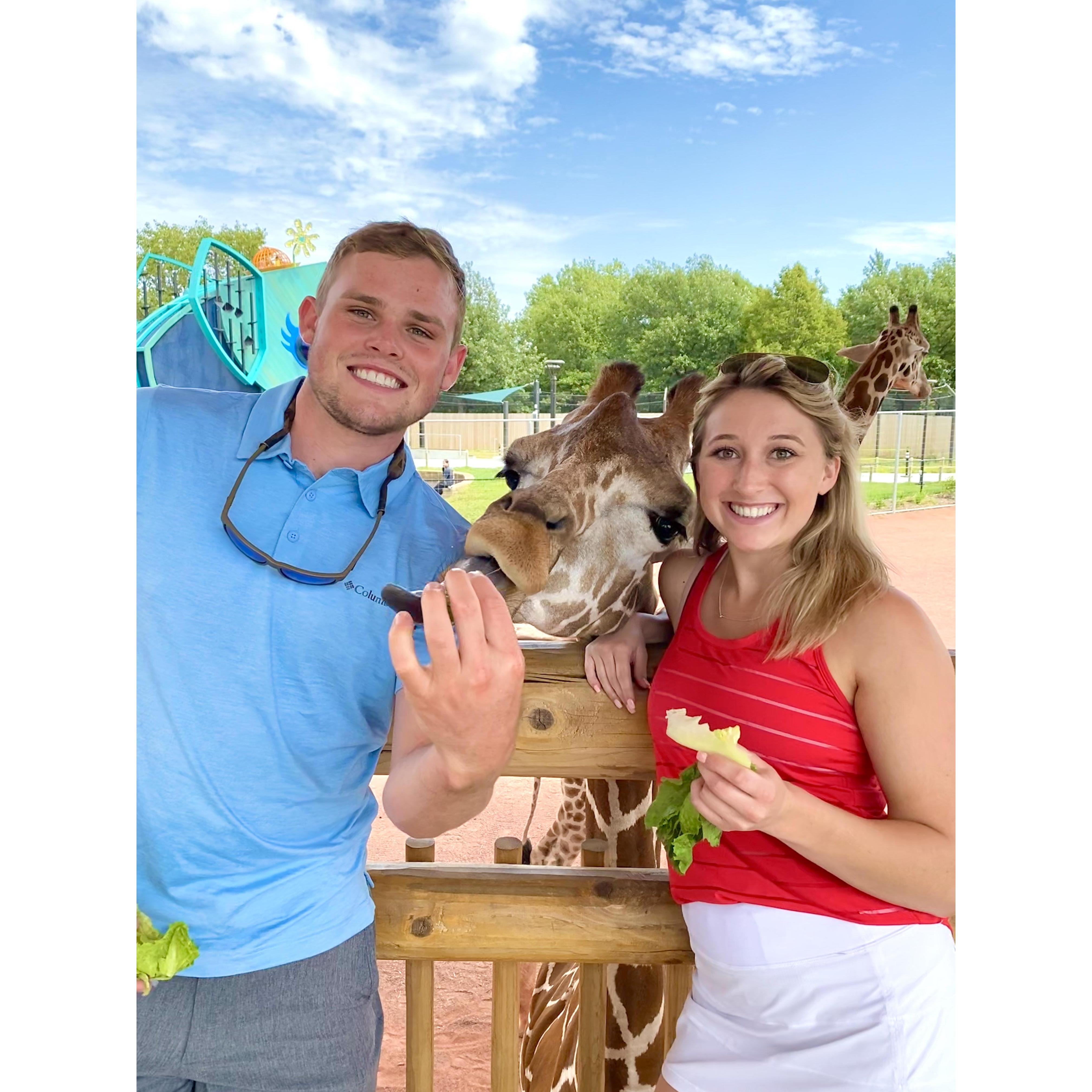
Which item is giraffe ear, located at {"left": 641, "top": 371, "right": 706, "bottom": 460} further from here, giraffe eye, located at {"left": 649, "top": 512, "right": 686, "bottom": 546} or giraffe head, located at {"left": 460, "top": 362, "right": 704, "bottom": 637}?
giraffe eye, located at {"left": 649, "top": 512, "right": 686, "bottom": 546}

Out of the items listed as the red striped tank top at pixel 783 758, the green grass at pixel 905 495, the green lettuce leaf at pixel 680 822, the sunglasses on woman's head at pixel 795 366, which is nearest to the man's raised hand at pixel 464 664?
the green lettuce leaf at pixel 680 822

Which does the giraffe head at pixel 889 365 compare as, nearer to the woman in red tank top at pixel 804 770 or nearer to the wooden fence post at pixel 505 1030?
the woman in red tank top at pixel 804 770

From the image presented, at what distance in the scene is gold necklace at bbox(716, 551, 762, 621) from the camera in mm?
1537

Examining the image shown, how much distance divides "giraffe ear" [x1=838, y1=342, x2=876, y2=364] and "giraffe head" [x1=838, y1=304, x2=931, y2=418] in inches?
0.5

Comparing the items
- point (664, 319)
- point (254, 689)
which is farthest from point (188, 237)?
point (254, 689)

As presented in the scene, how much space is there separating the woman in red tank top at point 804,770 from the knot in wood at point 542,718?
12 centimetres

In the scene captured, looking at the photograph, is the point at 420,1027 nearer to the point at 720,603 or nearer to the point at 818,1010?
the point at 818,1010

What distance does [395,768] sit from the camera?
1.46 metres

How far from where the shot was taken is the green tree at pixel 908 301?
14.9 meters

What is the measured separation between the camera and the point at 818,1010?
1312mm

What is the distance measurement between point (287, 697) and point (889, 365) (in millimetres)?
4298

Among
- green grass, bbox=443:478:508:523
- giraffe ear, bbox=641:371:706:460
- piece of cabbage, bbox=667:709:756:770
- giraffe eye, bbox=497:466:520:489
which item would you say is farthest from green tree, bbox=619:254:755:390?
piece of cabbage, bbox=667:709:756:770
